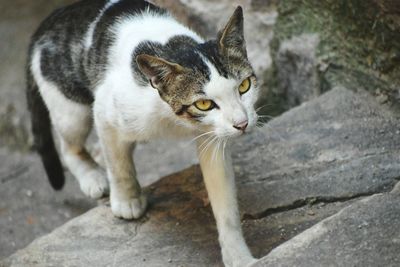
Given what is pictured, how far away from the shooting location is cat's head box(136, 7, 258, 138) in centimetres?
246

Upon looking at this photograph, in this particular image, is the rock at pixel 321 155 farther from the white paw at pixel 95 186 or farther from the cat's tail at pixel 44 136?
the cat's tail at pixel 44 136

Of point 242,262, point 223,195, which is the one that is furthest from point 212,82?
point 242,262

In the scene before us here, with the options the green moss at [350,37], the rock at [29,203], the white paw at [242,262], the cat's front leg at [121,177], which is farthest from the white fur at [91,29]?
the rock at [29,203]

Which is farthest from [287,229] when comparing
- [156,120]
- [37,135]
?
[37,135]

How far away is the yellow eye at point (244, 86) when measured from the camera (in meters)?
2.57

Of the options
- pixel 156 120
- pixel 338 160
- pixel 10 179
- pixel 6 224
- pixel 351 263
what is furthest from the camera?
pixel 10 179

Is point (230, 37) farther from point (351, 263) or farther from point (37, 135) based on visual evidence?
point (37, 135)

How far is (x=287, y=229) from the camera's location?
289 centimetres

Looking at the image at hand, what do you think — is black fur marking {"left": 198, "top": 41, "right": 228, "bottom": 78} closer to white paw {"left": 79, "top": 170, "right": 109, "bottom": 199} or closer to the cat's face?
the cat's face

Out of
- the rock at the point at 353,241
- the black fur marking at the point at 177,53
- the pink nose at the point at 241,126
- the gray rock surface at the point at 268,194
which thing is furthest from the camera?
the gray rock surface at the point at 268,194

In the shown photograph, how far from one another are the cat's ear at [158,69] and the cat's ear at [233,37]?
195mm

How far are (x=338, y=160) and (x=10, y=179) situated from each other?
107 inches

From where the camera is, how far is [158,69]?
252cm

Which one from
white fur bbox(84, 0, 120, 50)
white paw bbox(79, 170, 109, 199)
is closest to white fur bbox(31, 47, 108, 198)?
white paw bbox(79, 170, 109, 199)
